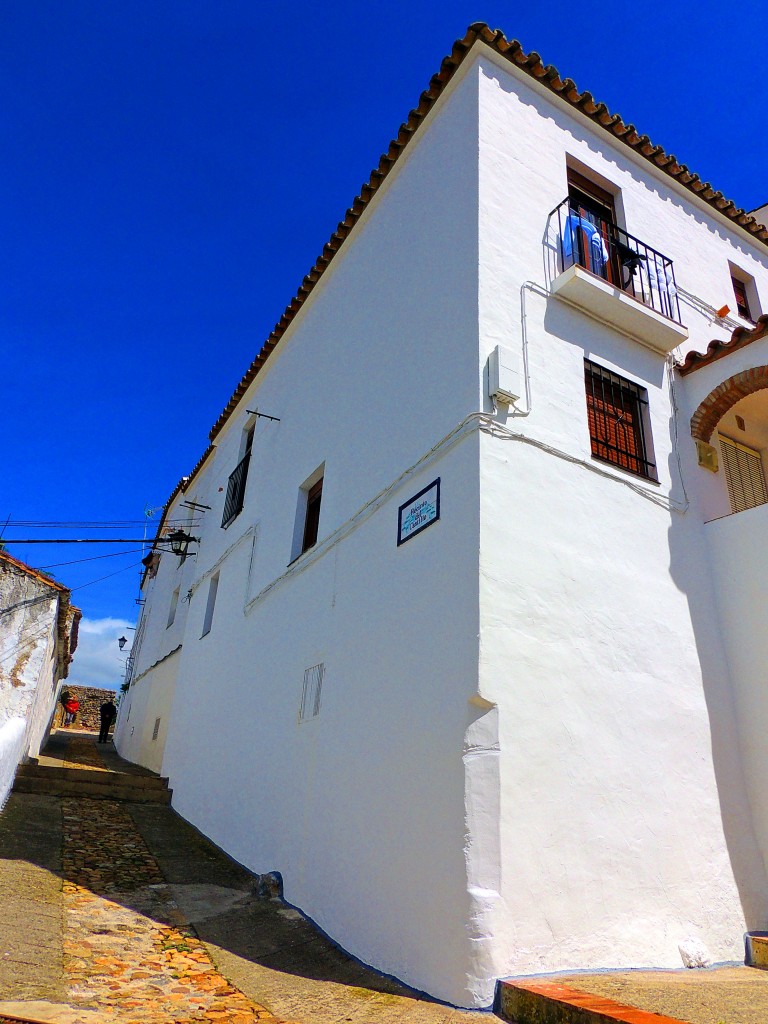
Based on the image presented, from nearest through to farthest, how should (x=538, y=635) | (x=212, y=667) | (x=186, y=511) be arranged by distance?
(x=538, y=635) → (x=212, y=667) → (x=186, y=511)

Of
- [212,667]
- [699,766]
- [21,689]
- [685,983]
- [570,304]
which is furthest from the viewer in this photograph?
[212,667]

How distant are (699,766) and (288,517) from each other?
5.11 meters

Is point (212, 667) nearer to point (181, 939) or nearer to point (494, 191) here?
point (181, 939)

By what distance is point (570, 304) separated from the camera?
609 cm

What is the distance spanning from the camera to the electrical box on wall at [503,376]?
16.7ft

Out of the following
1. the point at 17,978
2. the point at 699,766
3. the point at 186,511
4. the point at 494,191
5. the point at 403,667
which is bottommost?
the point at 17,978

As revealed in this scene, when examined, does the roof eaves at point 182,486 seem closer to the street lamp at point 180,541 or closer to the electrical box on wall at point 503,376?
the street lamp at point 180,541

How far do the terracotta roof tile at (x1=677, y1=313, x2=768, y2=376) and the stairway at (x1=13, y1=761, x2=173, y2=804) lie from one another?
8.58 m

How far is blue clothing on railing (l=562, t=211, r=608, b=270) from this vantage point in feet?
21.1

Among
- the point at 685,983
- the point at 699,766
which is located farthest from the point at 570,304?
the point at 685,983

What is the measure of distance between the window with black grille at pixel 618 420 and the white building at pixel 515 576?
0.08ft

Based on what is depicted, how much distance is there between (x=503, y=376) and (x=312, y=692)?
10.6ft

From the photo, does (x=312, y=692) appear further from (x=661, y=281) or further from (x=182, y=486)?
(x=182, y=486)

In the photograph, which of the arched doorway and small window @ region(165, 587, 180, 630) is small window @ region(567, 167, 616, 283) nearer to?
the arched doorway
